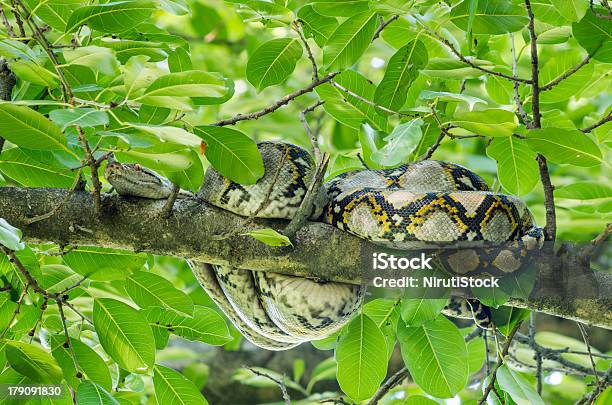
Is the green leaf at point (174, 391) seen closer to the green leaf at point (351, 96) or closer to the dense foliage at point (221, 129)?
the dense foliage at point (221, 129)

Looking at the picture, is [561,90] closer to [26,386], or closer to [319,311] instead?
[319,311]

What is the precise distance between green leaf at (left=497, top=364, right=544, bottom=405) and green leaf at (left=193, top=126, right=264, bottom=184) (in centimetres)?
148

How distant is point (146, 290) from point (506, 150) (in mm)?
1999

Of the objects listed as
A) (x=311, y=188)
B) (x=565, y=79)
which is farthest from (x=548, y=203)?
(x=311, y=188)

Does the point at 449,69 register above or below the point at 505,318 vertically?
above

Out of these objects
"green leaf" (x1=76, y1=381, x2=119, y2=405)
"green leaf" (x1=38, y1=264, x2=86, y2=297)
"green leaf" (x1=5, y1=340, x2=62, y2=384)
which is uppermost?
"green leaf" (x1=5, y1=340, x2=62, y2=384)

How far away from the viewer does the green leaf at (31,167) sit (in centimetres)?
365

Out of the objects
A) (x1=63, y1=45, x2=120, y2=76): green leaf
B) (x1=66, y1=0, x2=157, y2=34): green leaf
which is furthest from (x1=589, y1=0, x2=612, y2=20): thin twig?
(x1=63, y1=45, x2=120, y2=76): green leaf

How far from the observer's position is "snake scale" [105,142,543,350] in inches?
135

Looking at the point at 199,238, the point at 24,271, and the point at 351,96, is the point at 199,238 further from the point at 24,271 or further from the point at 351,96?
the point at 351,96

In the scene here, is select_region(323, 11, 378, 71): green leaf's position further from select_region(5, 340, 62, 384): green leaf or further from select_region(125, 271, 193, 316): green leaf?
select_region(5, 340, 62, 384): green leaf

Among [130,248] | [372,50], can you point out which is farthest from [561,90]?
[372,50]

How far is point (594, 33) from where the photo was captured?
317 centimetres

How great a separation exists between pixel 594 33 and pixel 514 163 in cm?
90
